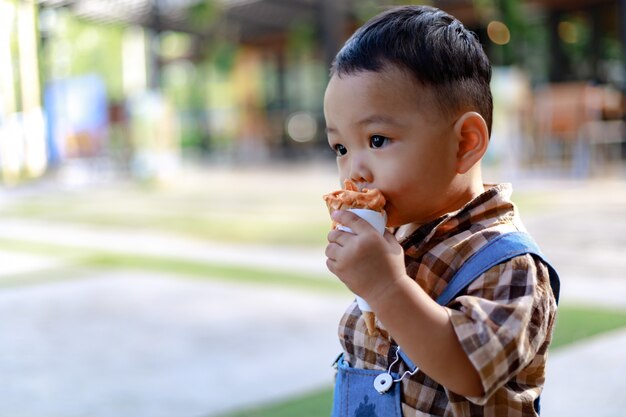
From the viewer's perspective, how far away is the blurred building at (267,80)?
1081 cm

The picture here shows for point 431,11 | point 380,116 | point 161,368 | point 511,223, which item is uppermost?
point 431,11

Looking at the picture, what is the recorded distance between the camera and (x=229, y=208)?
8.10m

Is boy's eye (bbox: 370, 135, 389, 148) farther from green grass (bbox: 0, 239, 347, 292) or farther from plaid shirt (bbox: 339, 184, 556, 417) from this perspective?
green grass (bbox: 0, 239, 347, 292)

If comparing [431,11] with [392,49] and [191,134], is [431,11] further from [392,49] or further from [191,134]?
[191,134]

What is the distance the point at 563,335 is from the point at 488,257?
2004mm

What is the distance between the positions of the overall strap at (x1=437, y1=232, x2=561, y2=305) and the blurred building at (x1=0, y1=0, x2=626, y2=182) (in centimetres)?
851

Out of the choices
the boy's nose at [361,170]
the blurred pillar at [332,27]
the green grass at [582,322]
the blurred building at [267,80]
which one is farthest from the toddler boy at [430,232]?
the blurred pillar at [332,27]

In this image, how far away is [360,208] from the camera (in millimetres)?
1058

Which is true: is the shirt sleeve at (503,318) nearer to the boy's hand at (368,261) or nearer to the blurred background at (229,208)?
the boy's hand at (368,261)

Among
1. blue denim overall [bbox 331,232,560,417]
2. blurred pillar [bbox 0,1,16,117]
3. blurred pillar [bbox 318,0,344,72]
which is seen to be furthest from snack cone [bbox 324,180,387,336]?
blurred pillar [bbox 318,0,344,72]

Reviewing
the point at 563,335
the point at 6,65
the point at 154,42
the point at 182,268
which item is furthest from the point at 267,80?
the point at 563,335

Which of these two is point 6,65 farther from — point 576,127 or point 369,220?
point 369,220

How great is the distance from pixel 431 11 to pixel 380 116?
21 cm

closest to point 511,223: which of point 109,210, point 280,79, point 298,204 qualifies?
point 298,204
